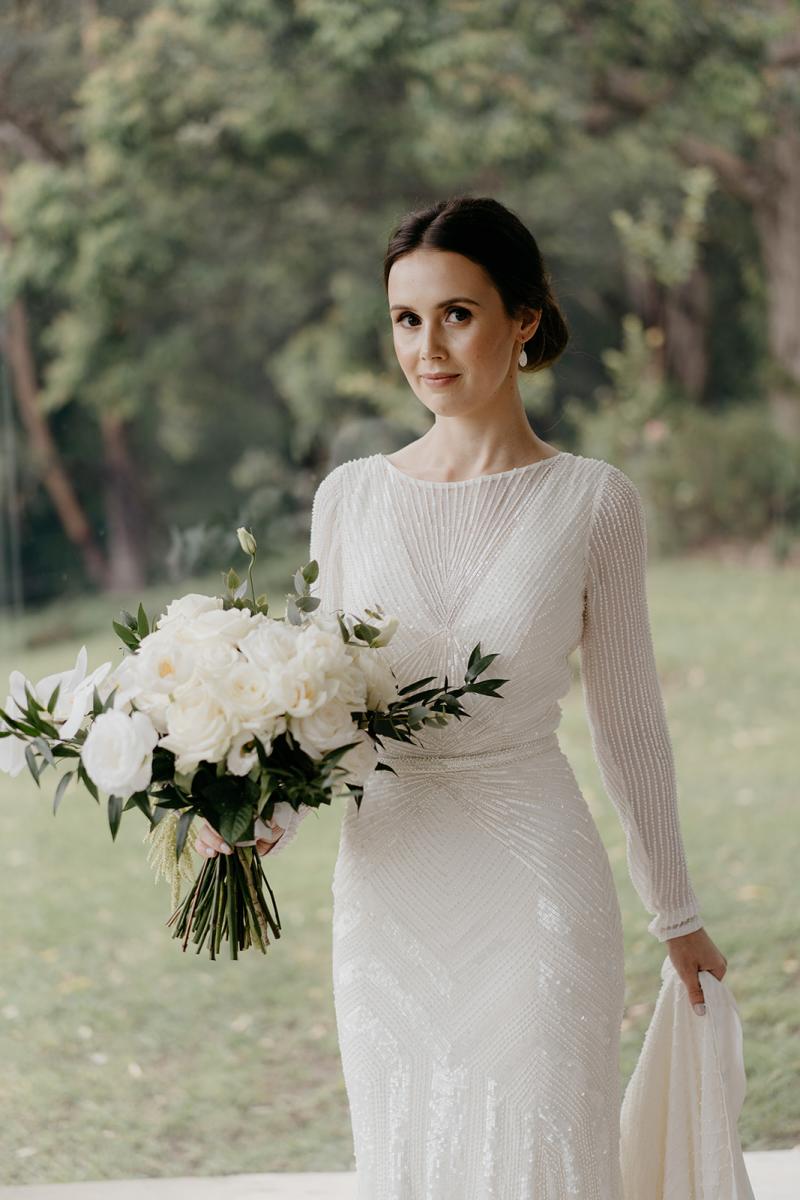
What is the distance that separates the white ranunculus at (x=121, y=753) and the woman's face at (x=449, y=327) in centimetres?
63

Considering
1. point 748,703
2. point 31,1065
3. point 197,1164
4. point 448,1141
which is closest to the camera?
point 448,1141

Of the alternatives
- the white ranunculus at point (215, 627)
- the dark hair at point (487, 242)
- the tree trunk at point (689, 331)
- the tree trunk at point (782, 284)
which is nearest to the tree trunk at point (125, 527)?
the tree trunk at point (689, 331)

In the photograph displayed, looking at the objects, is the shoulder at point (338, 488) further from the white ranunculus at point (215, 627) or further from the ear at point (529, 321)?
the white ranunculus at point (215, 627)

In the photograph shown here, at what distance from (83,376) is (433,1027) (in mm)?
3188

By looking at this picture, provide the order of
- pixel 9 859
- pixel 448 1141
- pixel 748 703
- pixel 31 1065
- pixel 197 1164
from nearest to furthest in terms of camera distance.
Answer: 1. pixel 448 1141
2. pixel 197 1164
3. pixel 31 1065
4. pixel 9 859
5. pixel 748 703

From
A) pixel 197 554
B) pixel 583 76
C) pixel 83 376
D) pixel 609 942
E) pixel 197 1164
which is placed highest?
pixel 583 76

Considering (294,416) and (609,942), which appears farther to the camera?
(294,416)

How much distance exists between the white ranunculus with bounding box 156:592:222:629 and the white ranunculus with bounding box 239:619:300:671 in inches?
3.4

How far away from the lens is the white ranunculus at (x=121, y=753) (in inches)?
61.0

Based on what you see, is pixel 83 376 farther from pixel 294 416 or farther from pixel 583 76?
pixel 583 76

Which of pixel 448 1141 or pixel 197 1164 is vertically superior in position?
pixel 448 1141

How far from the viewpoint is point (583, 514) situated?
1.89 m

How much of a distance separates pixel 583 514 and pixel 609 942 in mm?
568

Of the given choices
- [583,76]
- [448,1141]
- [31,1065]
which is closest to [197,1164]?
[31,1065]
